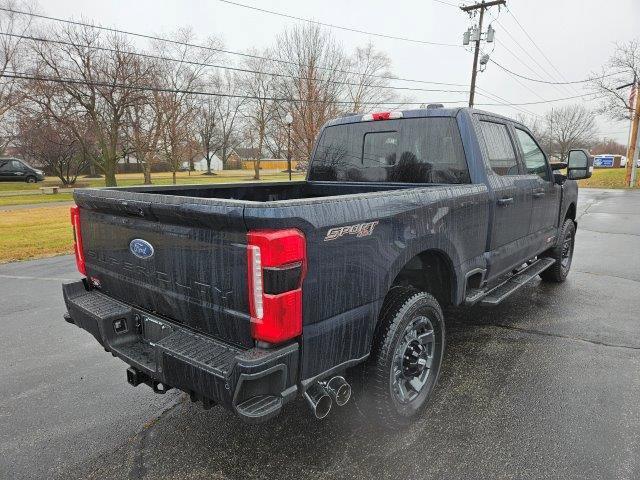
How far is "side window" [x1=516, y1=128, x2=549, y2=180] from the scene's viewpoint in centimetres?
451

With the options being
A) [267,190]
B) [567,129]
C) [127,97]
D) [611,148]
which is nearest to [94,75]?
[127,97]

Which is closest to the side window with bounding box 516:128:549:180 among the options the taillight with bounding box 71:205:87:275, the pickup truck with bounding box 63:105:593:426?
the pickup truck with bounding box 63:105:593:426

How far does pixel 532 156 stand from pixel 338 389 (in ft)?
12.1

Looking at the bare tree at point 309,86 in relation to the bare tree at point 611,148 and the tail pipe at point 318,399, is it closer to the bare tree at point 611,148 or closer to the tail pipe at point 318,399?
the tail pipe at point 318,399

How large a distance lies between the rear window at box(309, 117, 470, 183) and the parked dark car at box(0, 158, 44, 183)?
39402 mm

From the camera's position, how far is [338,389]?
2.27 metres

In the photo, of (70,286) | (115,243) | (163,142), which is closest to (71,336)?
(70,286)

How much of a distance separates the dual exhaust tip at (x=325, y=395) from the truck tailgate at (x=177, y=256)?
0.44 metres

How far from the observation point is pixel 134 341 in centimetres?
263

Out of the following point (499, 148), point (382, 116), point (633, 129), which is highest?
point (633, 129)

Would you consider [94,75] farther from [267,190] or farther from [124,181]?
[267,190]

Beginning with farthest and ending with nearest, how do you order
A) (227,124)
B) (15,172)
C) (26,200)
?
(227,124) → (15,172) → (26,200)

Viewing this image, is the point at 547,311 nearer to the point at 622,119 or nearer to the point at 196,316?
the point at 196,316

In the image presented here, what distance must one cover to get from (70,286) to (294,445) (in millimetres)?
1929
